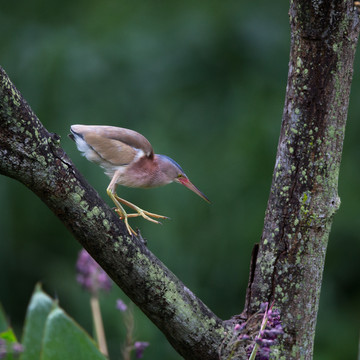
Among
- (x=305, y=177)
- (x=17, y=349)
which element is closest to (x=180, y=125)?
(x=305, y=177)

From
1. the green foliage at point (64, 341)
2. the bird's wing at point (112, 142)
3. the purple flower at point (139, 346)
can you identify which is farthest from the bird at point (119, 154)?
the green foliage at point (64, 341)

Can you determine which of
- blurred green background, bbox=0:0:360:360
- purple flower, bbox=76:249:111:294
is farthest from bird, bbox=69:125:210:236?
blurred green background, bbox=0:0:360:360

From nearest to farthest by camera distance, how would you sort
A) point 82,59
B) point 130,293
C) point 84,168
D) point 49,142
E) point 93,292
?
point 49,142 → point 130,293 → point 93,292 → point 84,168 → point 82,59

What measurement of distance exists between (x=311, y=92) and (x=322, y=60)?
8 centimetres

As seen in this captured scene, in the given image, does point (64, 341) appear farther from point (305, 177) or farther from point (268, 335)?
point (305, 177)

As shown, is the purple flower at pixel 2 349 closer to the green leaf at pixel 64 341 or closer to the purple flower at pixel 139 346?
the green leaf at pixel 64 341

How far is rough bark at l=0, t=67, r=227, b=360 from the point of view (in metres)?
1.33

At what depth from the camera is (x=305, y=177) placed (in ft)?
5.25

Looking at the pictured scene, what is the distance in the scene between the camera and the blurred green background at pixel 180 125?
3.86 meters

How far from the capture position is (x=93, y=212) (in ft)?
4.58

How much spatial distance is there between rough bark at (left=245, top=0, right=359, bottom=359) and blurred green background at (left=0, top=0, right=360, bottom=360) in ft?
6.80

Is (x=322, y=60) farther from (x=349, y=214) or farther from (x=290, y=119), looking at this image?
(x=349, y=214)

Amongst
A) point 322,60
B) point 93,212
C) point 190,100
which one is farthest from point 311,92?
point 190,100

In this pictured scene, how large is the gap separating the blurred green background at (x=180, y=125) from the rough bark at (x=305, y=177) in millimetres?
2073
